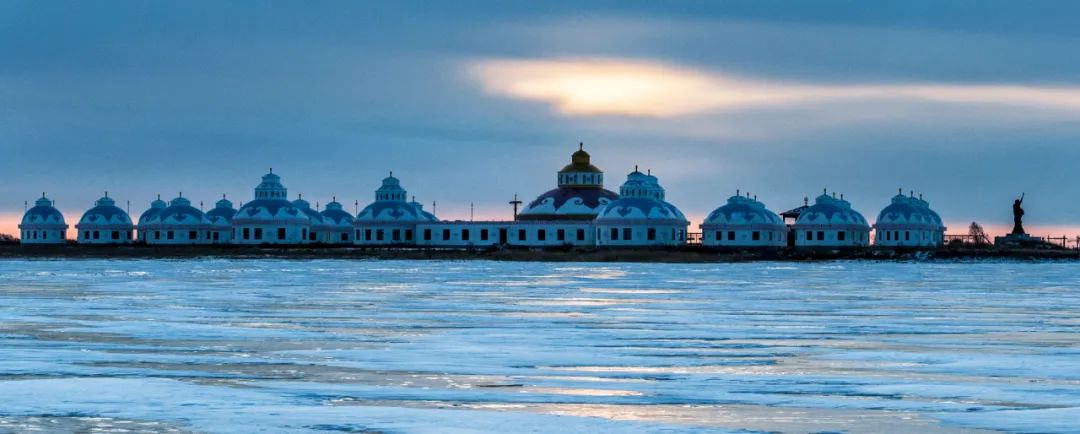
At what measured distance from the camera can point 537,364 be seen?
76.3ft

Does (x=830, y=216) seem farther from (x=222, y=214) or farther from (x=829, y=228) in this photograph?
(x=222, y=214)

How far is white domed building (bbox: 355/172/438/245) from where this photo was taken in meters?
145

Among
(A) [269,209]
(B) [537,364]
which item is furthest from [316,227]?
(B) [537,364]

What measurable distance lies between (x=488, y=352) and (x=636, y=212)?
10377cm

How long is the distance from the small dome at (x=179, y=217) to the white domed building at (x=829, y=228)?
58.3m

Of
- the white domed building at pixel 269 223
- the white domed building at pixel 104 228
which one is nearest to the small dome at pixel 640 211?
the white domed building at pixel 269 223

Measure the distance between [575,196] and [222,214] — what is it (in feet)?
130

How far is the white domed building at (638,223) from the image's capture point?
421 feet

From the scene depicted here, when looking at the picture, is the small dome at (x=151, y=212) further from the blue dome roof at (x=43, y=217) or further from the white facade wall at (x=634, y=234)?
the white facade wall at (x=634, y=234)

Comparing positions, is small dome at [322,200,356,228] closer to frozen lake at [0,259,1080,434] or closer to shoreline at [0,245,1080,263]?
shoreline at [0,245,1080,263]

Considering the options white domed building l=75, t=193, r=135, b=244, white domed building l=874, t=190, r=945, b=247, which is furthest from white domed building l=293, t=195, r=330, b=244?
white domed building l=874, t=190, r=945, b=247

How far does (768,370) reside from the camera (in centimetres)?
2273

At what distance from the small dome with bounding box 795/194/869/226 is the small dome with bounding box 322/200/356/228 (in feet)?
158

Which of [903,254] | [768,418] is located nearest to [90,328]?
[768,418]
